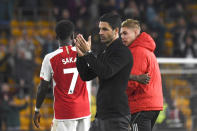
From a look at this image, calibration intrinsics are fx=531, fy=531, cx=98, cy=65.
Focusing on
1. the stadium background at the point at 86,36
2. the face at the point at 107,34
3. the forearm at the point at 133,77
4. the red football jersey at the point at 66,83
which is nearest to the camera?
the face at the point at 107,34

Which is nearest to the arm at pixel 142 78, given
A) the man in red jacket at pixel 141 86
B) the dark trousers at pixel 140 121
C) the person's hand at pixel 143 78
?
the person's hand at pixel 143 78

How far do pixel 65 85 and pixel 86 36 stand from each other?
830 centimetres

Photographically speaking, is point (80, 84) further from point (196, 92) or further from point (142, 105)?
point (196, 92)

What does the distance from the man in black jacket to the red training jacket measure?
0.91m

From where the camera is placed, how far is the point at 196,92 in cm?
1115

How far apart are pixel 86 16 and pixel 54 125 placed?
9.65m

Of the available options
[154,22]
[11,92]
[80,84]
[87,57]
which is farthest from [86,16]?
[87,57]

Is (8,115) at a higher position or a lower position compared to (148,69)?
lower

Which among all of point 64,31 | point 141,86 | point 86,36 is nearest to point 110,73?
point 141,86

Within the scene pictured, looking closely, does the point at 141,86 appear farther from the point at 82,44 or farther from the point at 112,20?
the point at 82,44

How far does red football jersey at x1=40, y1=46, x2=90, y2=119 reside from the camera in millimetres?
6691

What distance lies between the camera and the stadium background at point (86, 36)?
35.5ft

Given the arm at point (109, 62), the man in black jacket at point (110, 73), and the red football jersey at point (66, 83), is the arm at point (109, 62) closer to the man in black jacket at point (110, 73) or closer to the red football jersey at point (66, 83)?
the man in black jacket at point (110, 73)

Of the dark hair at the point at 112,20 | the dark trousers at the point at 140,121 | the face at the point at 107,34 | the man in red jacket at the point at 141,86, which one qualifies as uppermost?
the dark hair at the point at 112,20
